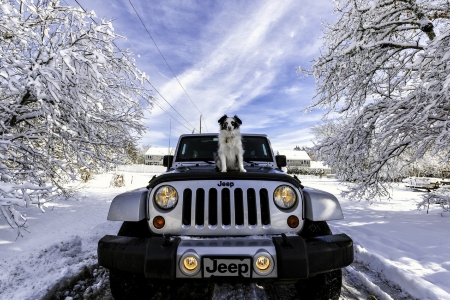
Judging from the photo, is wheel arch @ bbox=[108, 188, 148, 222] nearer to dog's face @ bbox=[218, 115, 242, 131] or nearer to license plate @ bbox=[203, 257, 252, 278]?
license plate @ bbox=[203, 257, 252, 278]

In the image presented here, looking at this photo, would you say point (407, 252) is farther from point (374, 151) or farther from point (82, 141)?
point (82, 141)

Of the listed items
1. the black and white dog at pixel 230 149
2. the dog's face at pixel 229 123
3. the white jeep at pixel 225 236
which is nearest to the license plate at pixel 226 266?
the white jeep at pixel 225 236

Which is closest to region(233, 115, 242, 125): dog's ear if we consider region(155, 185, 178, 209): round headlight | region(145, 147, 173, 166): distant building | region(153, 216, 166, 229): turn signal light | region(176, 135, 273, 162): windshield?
region(176, 135, 273, 162): windshield

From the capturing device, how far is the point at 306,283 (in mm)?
2496

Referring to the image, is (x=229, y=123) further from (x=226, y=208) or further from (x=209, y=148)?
(x=226, y=208)

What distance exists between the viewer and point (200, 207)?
2.22m

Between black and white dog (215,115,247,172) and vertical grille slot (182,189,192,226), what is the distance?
652mm

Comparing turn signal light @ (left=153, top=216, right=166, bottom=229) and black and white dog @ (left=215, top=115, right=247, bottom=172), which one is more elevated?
black and white dog @ (left=215, top=115, right=247, bottom=172)

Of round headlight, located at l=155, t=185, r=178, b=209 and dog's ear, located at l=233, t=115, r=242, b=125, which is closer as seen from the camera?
round headlight, located at l=155, t=185, r=178, b=209

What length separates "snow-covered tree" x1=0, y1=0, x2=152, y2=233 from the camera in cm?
367

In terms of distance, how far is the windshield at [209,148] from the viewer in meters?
4.09

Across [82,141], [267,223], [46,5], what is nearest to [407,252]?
[267,223]

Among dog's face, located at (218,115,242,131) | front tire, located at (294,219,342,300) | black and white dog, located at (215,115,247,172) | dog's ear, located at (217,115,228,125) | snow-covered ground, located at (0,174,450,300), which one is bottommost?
snow-covered ground, located at (0,174,450,300)

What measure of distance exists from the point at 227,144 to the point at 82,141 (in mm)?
3559
